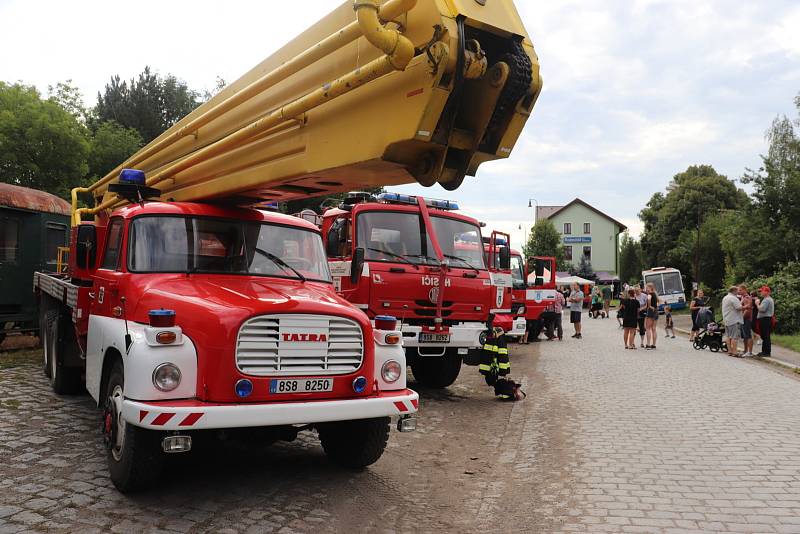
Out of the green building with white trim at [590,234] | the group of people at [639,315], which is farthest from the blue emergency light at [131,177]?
the green building with white trim at [590,234]

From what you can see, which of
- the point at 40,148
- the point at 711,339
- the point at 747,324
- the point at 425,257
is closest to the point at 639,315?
the point at 711,339

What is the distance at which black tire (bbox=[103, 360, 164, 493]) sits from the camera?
4809 millimetres

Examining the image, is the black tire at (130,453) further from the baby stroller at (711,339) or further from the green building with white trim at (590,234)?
the green building with white trim at (590,234)

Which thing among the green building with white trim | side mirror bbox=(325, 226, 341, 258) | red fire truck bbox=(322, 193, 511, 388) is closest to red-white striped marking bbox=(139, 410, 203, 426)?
red fire truck bbox=(322, 193, 511, 388)

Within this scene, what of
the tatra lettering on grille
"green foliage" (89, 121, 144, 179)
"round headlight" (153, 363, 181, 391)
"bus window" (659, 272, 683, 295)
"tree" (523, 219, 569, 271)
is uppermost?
"green foliage" (89, 121, 144, 179)

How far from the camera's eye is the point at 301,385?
16.3 ft

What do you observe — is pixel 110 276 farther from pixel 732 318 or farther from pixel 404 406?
pixel 732 318

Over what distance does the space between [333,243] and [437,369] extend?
106 inches

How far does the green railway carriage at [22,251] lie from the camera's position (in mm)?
13469

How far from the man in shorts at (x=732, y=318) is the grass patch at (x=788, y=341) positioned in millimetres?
2819

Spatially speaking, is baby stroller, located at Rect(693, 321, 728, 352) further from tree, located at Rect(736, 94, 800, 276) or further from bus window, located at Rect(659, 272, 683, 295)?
bus window, located at Rect(659, 272, 683, 295)

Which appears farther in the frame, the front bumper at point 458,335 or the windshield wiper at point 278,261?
the front bumper at point 458,335

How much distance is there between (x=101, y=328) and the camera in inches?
235

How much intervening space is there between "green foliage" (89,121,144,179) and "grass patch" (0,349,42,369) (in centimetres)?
2428
